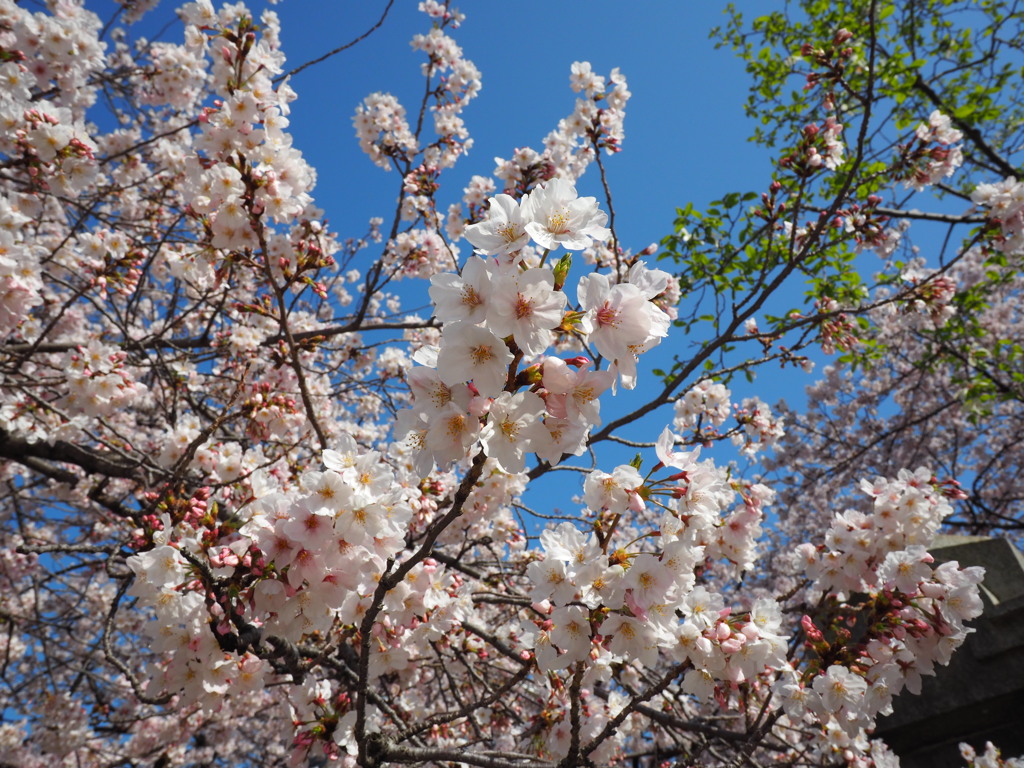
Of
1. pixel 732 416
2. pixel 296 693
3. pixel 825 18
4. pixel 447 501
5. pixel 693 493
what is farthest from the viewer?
pixel 825 18

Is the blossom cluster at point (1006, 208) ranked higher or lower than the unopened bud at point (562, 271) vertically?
higher

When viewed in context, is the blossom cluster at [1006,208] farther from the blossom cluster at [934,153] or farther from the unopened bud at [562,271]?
the unopened bud at [562,271]

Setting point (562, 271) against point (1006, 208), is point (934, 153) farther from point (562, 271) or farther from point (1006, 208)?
point (562, 271)

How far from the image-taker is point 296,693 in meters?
2.51

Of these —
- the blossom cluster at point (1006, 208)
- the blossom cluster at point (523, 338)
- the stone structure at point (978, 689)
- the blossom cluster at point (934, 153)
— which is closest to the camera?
the blossom cluster at point (523, 338)

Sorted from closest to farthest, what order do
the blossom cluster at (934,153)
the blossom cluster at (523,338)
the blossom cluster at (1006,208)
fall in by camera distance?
the blossom cluster at (523,338) → the blossom cluster at (1006,208) → the blossom cluster at (934,153)

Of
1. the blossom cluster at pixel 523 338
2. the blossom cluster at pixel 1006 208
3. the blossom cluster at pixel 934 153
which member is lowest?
the blossom cluster at pixel 523 338

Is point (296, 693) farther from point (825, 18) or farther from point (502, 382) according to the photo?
point (825, 18)

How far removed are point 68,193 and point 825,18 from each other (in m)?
8.10

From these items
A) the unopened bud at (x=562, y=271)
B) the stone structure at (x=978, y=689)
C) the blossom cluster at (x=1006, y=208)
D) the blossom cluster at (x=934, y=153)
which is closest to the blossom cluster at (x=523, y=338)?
the unopened bud at (x=562, y=271)

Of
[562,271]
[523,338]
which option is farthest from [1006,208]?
[523,338]

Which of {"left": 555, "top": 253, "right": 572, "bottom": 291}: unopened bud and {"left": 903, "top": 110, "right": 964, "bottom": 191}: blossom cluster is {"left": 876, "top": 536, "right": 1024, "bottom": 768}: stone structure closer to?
{"left": 903, "top": 110, "right": 964, "bottom": 191}: blossom cluster

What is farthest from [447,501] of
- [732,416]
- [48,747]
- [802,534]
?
[802,534]

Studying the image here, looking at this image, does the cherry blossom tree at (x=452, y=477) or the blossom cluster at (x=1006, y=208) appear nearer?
the cherry blossom tree at (x=452, y=477)
